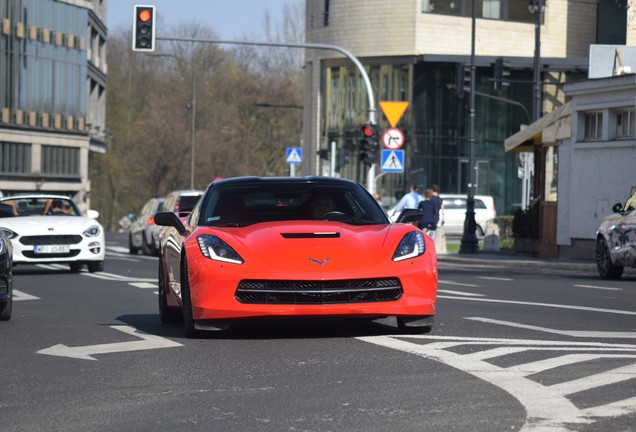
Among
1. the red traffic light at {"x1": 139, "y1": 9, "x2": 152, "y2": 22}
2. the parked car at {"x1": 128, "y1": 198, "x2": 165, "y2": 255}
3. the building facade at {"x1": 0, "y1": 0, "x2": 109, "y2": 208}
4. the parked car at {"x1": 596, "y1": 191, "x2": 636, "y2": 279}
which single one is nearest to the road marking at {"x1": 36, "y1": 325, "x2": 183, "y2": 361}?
the parked car at {"x1": 596, "y1": 191, "x2": 636, "y2": 279}

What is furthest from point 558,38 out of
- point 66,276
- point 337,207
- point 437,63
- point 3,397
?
point 3,397

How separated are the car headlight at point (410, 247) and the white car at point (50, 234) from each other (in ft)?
47.6

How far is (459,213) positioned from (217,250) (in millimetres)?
50147

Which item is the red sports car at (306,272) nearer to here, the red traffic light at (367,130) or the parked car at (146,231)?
the parked car at (146,231)

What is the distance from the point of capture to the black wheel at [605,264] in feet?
84.3

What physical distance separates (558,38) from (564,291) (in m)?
53.4

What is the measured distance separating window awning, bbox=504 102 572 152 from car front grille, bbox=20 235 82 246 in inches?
587

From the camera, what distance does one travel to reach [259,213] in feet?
43.0

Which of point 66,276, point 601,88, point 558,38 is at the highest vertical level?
point 558,38

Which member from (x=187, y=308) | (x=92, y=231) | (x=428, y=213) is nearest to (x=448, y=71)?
(x=428, y=213)

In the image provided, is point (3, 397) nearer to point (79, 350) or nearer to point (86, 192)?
point (79, 350)

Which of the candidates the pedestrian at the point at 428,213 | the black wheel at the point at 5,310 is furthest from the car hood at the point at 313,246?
the pedestrian at the point at 428,213

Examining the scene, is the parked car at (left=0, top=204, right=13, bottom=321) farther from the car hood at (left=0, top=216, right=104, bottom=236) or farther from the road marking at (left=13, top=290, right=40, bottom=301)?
the car hood at (left=0, top=216, right=104, bottom=236)

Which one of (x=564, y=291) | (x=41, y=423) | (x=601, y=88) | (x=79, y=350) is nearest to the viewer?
(x=41, y=423)
